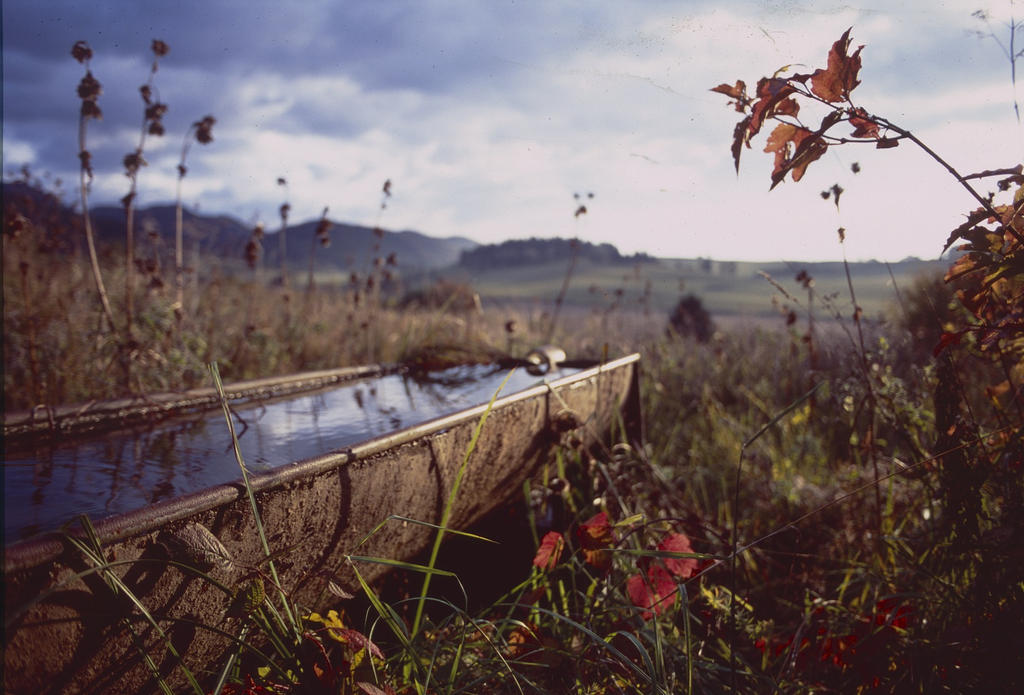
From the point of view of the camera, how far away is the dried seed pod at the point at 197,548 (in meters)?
0.90

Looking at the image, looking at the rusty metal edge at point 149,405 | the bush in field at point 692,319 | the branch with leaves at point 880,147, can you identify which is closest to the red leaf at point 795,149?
the branch with leaves at point 880,147

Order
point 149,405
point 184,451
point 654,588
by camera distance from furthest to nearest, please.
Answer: point 149,405 → point 184,451 → point 654,588

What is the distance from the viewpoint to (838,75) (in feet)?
3.75

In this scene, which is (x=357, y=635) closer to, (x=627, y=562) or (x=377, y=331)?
(x=627, y=562)

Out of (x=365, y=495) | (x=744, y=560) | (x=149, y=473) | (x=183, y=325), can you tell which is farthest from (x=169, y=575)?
(x=183, y=325)

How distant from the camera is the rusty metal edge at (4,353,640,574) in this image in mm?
781

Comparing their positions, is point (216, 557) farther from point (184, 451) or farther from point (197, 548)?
point (184, 451)

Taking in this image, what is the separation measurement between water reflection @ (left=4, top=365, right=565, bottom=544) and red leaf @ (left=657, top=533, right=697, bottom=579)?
0.76 metres

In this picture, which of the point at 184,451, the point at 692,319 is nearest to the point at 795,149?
the point at 184,451

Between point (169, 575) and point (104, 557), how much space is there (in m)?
0.11

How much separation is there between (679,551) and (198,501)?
3.34 ft

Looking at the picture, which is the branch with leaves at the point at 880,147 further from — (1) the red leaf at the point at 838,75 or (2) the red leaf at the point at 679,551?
(2) the red leaf at the point at 679,551

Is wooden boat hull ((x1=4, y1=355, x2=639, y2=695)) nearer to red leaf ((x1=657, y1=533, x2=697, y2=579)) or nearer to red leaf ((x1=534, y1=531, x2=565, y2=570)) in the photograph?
red leaf ((x1=534, y1=531, x2=565, y2=570))

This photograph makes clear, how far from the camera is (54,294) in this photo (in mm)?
4156
